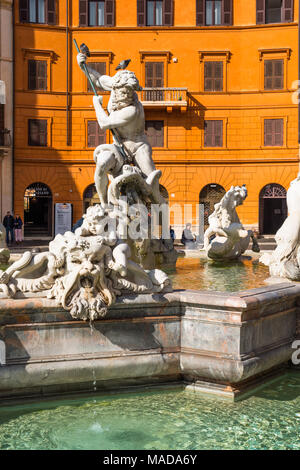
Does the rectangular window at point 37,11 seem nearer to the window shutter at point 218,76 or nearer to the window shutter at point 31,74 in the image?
the window shutter at point 31,74

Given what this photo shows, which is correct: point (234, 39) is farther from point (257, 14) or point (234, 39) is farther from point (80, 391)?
point (80, 391)

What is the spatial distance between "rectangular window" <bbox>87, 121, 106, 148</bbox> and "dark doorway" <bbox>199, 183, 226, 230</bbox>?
551cm

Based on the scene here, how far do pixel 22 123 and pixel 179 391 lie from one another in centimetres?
2483

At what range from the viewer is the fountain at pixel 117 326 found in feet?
13.5

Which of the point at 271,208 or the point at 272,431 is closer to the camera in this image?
the point at 272,431

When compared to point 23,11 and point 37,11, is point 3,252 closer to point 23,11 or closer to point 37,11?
point 23,11

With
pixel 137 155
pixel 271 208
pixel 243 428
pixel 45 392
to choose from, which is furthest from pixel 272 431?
pixel 271 208

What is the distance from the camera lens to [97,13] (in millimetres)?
28266

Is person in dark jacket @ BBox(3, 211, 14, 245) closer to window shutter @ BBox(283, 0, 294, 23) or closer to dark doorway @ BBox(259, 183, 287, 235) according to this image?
dark doorway @ BBox(259, 183, 287, 235)

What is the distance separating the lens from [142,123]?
278 inches

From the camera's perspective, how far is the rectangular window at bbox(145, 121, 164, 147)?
27.9 m

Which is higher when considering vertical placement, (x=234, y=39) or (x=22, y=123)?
(x=234, y=39)

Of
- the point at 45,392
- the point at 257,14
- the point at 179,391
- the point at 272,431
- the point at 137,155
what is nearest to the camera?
the point at 272,431

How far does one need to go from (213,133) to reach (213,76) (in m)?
2.74
